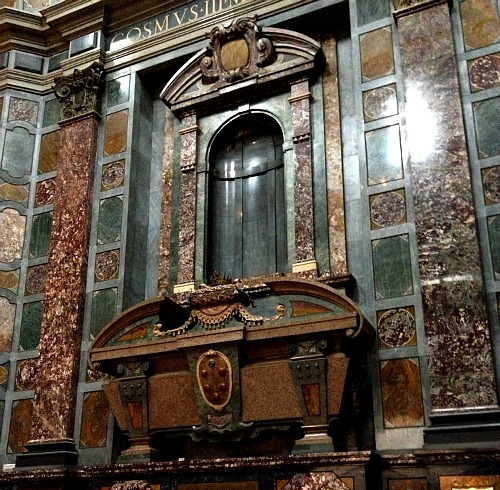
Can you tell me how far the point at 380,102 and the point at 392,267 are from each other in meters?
1.93

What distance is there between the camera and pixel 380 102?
788 cm

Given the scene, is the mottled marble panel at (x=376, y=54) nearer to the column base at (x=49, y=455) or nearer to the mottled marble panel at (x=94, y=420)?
the mottled marble panel at (x=94, y=420)

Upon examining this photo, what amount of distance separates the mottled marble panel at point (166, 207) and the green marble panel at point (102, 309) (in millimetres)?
582

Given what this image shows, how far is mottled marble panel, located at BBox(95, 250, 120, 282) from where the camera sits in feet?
29.0

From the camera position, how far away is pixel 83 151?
9.66m

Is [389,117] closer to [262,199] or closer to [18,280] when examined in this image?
[262,199]

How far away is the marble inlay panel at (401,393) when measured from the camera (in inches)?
260

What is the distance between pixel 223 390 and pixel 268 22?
478 cm

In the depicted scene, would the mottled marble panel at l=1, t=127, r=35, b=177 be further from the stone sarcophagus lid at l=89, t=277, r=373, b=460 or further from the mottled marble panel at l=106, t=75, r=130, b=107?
the stone sarcophagus lid at l=89, t=277, r=373, b=460

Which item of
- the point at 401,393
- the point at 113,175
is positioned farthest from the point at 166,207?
the point at 401,393

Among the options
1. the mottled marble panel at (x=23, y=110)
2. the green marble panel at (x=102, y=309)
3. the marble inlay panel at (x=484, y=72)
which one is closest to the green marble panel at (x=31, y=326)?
the green marble panel at (x=102, y=309)

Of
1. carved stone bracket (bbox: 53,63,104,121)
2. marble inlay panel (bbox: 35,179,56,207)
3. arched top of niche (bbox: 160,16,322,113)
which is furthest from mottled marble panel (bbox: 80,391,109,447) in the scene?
carved stone bracket (bbox: 53,63,104,121)

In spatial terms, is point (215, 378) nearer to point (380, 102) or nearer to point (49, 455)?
point (49, 455)

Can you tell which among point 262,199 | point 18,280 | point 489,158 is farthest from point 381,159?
point 18,280
